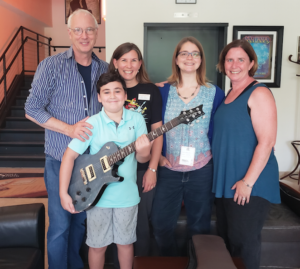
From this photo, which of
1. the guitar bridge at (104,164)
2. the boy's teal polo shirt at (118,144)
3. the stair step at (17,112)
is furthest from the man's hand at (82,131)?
the stair step at (17,112)

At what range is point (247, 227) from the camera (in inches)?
59.9

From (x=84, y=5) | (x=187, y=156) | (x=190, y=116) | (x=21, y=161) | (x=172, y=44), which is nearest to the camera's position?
(x=190, y=116)

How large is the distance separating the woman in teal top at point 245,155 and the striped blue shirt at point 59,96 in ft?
2.80

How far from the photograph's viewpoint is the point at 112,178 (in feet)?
4.78

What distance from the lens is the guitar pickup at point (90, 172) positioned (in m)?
1.50

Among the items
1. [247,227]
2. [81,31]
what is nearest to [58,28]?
[81,31]

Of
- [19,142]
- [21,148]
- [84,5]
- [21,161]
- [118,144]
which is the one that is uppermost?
[84,5]

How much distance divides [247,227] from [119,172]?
78 centimetres

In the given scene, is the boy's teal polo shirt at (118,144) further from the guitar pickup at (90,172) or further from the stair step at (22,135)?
the stair step at (22,135)

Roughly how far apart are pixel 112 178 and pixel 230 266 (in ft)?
2.31

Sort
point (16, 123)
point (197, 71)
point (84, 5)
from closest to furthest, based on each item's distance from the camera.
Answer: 1. point (197, 71)
2. point (16, 123)
3. point (84, 5)

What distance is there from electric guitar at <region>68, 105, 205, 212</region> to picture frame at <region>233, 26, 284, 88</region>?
2889mm

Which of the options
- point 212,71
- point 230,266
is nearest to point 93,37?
point 230,266

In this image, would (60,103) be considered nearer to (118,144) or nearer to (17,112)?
(118,144)
